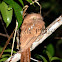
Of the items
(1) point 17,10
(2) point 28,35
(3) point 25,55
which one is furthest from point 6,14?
(3) point 25,55

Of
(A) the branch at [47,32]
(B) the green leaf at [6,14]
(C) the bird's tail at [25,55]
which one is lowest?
(C) the bird's tail at [25,55]

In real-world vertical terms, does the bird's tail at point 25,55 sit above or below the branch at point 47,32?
below

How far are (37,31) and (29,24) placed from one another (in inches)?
5.2

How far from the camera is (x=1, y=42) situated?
6.48ft

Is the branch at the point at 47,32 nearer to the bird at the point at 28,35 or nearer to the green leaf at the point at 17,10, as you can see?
the bird at the point at 28,35

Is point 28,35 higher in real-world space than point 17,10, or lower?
lower

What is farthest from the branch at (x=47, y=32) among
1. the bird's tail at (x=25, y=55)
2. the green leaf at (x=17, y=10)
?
the green leaf at (x=17, y=10)

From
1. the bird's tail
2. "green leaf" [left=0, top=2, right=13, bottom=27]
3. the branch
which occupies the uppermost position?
"green leaf" [left=0, top=2, right=13, bottom=27]

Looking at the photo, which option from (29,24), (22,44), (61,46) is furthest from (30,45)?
(61,46)

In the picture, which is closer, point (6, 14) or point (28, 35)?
point (6, 14)

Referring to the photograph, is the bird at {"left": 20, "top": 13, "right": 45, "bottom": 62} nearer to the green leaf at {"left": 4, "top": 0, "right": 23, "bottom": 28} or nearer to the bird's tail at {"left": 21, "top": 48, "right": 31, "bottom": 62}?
the bird's tail at {"left": 21, "top": 48, "right": 31, "bottom": 62}

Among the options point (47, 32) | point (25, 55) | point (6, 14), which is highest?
point (6, 14)

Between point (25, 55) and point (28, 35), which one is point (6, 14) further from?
point (25, 55)

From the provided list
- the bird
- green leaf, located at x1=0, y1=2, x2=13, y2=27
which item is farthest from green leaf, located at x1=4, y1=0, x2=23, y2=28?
the bird
